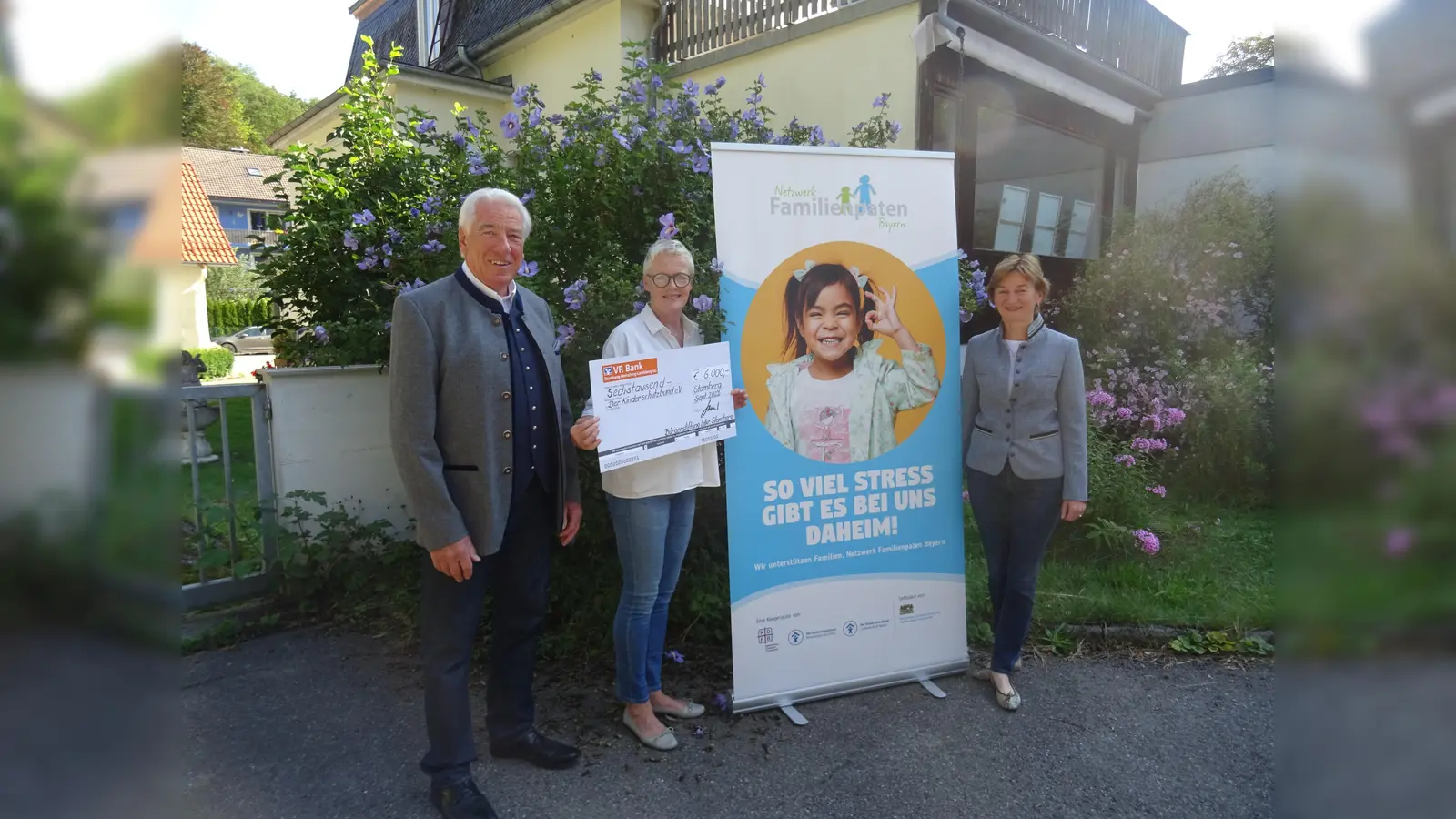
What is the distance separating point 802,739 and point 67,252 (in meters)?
2.86

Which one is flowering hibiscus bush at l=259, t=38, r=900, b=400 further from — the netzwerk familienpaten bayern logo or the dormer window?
the dormer window

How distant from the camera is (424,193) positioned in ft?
14.9

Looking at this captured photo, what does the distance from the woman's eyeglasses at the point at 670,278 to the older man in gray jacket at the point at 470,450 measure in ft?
1.49

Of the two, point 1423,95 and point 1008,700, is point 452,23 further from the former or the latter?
point 1423,95

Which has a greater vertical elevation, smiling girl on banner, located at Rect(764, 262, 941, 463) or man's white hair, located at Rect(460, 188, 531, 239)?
man's white hair, located at Rect(460, 188, 531, 239)

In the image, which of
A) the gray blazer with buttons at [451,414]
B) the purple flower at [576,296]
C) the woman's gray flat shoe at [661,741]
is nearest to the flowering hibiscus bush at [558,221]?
the purple flower at [576,296]

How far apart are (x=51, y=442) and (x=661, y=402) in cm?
224

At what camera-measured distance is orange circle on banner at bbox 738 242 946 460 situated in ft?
10.1

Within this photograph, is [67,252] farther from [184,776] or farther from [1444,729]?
[184,776]

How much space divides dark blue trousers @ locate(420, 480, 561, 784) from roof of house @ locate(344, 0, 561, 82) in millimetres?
6428

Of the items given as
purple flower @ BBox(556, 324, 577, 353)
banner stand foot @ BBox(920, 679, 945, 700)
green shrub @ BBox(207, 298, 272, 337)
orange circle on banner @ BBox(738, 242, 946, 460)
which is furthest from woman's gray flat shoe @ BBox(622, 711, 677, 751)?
green shrub @ BBox(207, 298, 272, 337)

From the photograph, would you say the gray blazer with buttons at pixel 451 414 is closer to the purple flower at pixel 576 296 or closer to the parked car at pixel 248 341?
the purple flower at pixel 576 296

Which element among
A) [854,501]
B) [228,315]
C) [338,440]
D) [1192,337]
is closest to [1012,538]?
[854,501]

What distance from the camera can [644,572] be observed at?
9.04 feet
